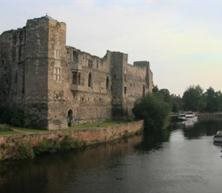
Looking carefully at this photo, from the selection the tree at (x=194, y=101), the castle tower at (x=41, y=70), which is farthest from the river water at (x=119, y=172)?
the tree at (x=194, y=101)

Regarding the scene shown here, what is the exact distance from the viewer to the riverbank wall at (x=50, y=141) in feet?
117

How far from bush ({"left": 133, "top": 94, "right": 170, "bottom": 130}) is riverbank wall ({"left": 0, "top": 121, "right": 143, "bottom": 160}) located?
1335 cm

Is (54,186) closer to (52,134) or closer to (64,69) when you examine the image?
(52,134)

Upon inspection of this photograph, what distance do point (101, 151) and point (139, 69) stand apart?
37155 mm

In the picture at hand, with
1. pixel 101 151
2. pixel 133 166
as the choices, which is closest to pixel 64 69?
pixel 101 151

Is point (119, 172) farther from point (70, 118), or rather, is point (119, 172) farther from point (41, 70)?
point (70, 118)

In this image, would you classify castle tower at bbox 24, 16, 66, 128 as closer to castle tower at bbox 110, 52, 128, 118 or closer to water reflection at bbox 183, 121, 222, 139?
castle tower at bbox 110, 52, 128, 118

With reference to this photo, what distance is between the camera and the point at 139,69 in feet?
257

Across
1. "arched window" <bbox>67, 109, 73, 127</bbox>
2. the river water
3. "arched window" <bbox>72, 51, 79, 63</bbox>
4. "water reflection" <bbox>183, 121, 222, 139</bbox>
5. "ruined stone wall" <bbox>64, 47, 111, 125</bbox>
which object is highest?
"arched window" <bbox>72, 51, 79, 63</bbox>

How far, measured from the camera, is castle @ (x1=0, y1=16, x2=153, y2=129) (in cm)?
4525

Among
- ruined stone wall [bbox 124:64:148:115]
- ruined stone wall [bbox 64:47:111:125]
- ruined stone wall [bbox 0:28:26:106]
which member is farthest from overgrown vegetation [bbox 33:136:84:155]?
ruined stone wall [bbox 124:64:148:115]

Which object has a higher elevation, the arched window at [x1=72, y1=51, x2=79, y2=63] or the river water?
the arched window at [x1=72, y1=51, x2=79, y2=63]

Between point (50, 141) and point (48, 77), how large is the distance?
25.6 ft

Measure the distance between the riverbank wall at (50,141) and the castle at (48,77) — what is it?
300 centimetres
